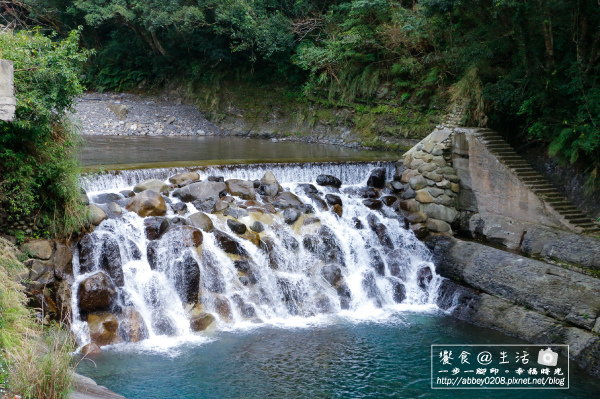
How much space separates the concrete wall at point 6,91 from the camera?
5.43 meters

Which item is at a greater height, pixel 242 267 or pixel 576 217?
pixel 576 217

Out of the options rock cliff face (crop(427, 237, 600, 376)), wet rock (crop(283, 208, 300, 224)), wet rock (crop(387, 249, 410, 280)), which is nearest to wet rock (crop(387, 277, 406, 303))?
wet rock (crop(387, 249, 410, 280))

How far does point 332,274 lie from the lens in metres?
9.65

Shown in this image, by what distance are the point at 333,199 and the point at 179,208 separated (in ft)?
11.1

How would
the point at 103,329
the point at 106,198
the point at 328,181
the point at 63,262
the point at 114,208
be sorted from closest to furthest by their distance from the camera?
the point at 103,329, the point at 63,262, the point at 114,208, the point at 106,198, the point at 328,181

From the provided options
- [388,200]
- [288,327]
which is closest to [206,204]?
[288,327]

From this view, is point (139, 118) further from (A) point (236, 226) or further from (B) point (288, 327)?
(B) point (288, 327)

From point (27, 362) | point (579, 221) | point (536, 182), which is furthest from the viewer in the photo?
point (536, 182)

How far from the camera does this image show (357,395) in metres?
6.27

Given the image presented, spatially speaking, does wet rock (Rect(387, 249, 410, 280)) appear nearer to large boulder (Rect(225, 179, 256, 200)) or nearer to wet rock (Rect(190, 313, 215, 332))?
large boulder (Rect(225, 179, 256, 200))

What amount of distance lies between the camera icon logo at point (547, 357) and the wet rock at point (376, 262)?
3.35 metres

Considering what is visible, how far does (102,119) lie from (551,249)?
18.9 metres

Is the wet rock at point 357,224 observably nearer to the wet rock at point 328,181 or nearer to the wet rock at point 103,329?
the wet rock at point 328,181

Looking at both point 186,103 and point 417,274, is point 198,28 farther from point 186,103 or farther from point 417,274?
point 417,274
